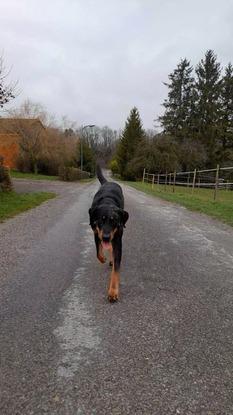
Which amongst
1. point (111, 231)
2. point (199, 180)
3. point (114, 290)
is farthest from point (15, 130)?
point (114, 290)

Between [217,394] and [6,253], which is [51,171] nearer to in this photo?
[6,253]

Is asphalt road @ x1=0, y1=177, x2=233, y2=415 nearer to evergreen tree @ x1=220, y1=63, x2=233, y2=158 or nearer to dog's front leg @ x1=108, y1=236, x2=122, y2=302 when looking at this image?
dog's front leg @ x1=108, y1=236, x2=122, y2=302

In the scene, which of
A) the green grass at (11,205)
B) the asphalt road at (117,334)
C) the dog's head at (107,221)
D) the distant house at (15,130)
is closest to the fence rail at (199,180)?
the green grass at (11,205)

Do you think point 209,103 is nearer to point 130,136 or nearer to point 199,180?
point 130,136

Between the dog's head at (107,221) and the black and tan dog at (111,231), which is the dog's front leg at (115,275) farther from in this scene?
the dog's head at (107,221)

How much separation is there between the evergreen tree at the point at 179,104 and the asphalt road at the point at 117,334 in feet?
167

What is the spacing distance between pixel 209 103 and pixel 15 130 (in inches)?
1064

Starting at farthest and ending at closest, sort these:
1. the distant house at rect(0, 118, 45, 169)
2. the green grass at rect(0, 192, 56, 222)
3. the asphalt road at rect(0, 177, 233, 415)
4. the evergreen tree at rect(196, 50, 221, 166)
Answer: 1. the evergreen tree at rect(196, 50, 221, 166)
2. the distant house at rect(0, 118, 45, 169)
3. the green grass at rect(0, 192, 56, 222)
4. the asphalt road at rect(0, 177, 233, 415)

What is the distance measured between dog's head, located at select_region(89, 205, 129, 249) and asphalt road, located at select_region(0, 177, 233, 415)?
0.70 m

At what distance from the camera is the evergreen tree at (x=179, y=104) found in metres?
55.2

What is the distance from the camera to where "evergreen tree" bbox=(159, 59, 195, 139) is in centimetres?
5522

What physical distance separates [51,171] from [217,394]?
48566 mm

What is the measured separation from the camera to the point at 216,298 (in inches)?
170

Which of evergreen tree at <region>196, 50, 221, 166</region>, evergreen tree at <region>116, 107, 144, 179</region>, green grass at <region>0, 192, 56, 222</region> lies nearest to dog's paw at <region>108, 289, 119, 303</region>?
green grass at <region>0, 192, 56, 222</region>
